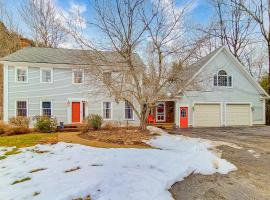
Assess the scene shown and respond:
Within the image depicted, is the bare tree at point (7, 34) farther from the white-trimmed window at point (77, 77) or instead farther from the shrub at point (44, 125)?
the shrub at point (44, 125)

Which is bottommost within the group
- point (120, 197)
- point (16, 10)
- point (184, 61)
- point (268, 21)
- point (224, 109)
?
point (120, 197)

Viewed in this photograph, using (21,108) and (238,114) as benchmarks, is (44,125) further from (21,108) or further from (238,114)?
(238,114)

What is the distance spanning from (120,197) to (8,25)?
29.3 metres

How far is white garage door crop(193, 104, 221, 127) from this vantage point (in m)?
18.4

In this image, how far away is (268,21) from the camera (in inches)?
894

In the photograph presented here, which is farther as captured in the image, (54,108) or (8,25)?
(8,25)

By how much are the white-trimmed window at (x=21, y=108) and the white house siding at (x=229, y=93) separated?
497 inches

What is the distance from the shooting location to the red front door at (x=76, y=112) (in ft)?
59.1

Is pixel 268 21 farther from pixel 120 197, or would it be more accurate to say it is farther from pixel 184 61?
pixel 120 197

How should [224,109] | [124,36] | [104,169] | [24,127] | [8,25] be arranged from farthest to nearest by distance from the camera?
[8,25], [224,109], [24,127], [124,36], [104,169]

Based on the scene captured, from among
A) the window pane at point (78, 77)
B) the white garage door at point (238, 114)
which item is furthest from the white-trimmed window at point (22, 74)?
the white garage door at point (238, 114)

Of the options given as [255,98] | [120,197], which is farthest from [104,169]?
[255,98]

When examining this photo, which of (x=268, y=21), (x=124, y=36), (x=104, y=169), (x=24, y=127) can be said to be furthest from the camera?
(x=268, y=21)

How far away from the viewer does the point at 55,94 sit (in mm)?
17781
